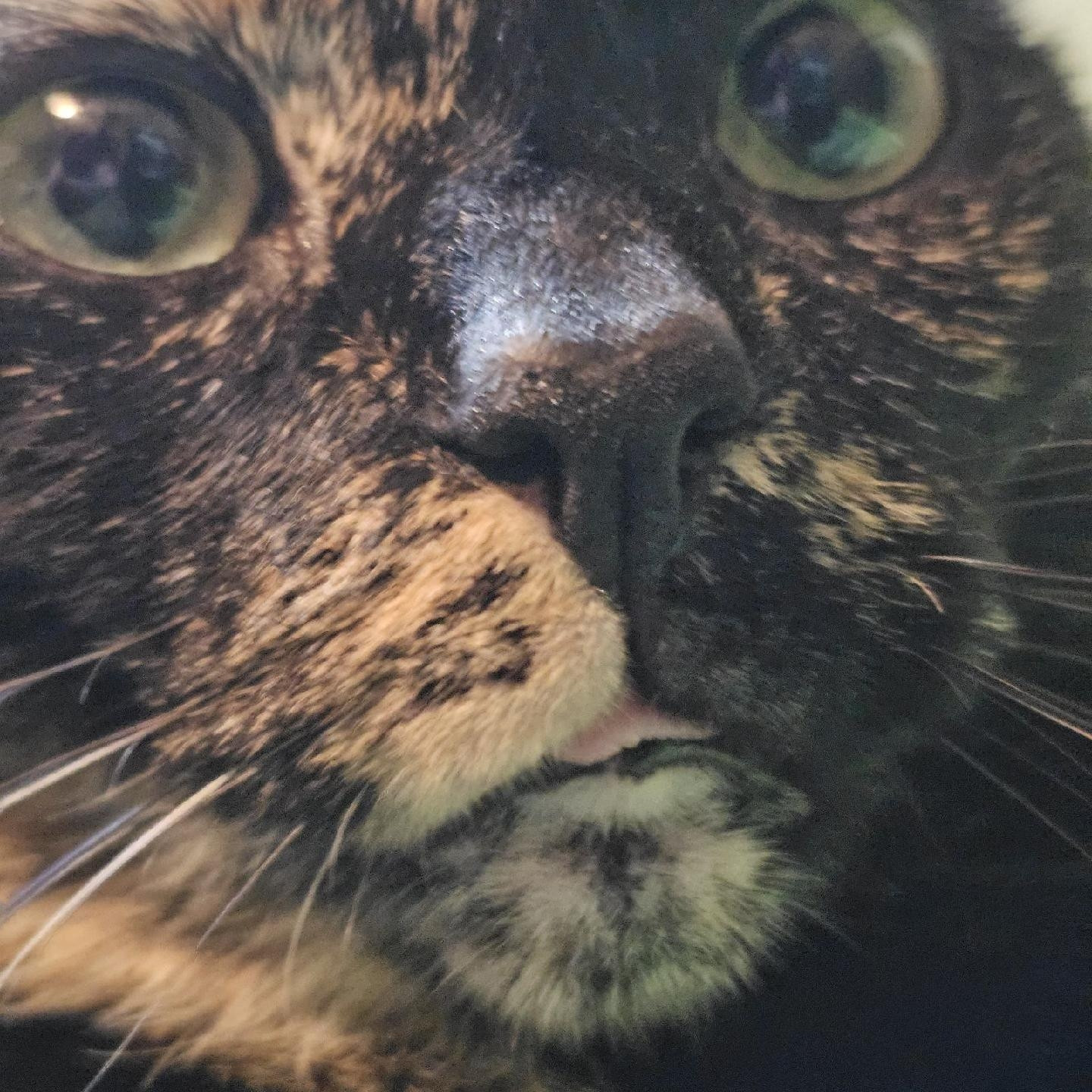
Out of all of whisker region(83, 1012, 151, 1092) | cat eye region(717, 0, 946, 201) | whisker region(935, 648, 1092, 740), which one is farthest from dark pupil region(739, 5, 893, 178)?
whisker region(83, 1012, 151, 1092)

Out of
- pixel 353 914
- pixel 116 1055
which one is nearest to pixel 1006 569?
pixel 353 914

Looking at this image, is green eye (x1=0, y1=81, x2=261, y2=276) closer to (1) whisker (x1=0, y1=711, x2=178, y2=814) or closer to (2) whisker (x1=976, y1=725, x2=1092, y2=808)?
(1) whisker (x1=0, y1=711, x2=178, y2=814)

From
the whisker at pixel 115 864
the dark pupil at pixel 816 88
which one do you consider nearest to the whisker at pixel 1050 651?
the dark pupil at pixel 816 88

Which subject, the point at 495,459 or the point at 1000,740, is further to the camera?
the point at 1000,740

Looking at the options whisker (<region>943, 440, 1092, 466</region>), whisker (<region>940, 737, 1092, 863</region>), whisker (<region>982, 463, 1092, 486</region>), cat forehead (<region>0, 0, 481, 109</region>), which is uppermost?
cat forehead (<region>0, 0, 481, 109</region>)

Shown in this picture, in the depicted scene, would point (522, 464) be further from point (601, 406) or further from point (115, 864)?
point (115, 864)

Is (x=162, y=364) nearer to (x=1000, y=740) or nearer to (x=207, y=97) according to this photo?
(x=207, y=97)

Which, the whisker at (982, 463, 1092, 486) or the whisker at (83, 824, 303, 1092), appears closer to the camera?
the whisker at (83, 824, 303, 1092)

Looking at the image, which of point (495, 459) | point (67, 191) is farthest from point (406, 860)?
point (67, 191)
